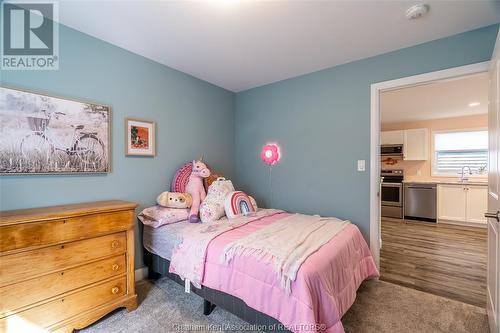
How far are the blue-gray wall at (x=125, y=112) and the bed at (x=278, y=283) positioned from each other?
76 cm

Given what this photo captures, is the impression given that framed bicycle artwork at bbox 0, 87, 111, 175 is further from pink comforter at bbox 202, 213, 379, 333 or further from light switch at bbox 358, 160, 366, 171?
light switch at bbox 358, 160, 366, 171

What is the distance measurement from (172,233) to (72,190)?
0.94 metres

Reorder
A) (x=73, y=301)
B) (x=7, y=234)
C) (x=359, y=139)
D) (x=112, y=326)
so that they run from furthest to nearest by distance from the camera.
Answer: (x=359, y=139) → (x=112, y=326) → (x=73, y=301) → (x=7, y=234)

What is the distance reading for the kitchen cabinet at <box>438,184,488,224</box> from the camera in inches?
170

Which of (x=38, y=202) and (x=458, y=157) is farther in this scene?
(x=458, y=157)

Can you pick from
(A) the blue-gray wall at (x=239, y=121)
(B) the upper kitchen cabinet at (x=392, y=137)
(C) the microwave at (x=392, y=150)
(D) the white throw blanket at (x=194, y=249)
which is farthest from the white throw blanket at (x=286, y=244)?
(B) the upper kitchen cabinet at (x=392, y=137)

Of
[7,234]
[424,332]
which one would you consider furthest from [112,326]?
[424,332]

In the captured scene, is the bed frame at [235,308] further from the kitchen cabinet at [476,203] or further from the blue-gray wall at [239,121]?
the kitchen cabinet at [476,203]

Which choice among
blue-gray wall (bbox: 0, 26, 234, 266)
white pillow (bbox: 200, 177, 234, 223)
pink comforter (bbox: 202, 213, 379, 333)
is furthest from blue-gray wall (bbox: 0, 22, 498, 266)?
pink comforter (bbox: 202, 213, 379, 333)

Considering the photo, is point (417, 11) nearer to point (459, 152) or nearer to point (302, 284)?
point (302, 284)

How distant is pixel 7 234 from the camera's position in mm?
1292

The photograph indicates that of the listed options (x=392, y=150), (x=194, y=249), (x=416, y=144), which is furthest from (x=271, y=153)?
(x=416, y=144)

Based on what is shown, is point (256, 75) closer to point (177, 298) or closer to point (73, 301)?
point (177, 298)

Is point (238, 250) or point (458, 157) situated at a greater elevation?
point (458, 157)
